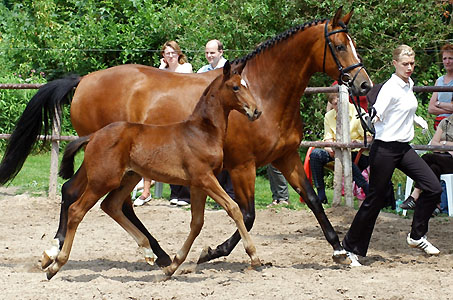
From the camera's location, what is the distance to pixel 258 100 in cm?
623

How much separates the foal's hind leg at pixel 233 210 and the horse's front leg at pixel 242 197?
56cm

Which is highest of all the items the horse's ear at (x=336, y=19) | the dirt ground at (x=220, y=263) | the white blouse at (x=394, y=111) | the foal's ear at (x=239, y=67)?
the horse's ear at (x=336, y=19)

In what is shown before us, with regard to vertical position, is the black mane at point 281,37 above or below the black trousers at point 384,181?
above

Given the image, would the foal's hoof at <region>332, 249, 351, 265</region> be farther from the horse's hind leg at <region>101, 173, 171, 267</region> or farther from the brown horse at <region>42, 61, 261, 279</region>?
the horse's hind leg at <region>101, 173, 171, 267</region>

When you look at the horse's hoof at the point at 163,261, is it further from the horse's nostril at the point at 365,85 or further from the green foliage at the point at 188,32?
the green foliage at the point at 188,32

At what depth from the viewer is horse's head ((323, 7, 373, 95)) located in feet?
19.6

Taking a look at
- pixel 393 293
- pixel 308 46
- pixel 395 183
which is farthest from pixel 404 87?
pixel 395 183

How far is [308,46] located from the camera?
244 inches

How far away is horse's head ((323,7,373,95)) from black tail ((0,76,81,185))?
236cm

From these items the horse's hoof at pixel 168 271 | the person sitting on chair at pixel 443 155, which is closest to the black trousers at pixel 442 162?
the person sitting on chair at pixel 443 155

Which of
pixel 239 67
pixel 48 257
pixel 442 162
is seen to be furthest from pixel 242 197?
pixel 442 162

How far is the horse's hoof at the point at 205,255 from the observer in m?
6.22

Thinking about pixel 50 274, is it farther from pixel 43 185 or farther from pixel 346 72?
pixel 43 185

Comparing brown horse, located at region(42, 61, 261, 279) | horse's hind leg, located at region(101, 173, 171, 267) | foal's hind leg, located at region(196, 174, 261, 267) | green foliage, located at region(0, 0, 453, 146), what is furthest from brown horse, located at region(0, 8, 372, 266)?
green foliage, located at region(0, 0, 453, 146)
